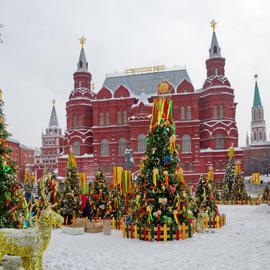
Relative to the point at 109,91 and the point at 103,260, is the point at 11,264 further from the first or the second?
the point at 109,91

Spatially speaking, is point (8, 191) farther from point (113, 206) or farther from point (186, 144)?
point (186, 144)

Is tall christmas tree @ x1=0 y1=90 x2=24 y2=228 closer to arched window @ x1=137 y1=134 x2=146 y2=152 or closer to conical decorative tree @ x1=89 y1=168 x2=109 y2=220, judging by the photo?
conical decorative tree @ x1=89 y1=168 x2=109 y2=220

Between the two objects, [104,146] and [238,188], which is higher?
[104,146]

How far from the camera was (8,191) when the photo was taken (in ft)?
29.5

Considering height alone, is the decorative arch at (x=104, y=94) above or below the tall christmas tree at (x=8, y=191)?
above

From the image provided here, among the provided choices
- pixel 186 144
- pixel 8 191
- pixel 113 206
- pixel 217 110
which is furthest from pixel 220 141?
pixel 8 191

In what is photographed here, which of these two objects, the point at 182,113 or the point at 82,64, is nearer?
the point at 182,113

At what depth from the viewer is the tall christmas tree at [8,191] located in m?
8.88

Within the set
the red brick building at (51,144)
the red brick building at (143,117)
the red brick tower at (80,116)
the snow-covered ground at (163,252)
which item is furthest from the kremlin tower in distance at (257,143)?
the snow-covered ground at (163,252)

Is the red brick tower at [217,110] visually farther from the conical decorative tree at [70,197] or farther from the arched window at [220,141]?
the conical decorative tree at [70,197]

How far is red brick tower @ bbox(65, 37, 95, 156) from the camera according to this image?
165 ft

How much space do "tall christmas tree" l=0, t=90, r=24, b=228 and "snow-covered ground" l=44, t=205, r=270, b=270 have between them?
4.63ft

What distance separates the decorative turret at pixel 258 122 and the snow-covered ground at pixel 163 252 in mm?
72527

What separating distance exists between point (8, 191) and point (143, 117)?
3799 centimetres
